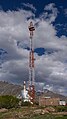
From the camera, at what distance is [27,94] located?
18238 cm

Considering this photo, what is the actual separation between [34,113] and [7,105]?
43.1 metres

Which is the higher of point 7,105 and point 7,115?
point 7,105

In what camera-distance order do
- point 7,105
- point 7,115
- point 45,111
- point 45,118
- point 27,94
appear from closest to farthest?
point 45,118 → point 7,115 → point 45,111 → point 7,105 → point 27,94

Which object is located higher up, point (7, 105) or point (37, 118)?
point (7, 105)

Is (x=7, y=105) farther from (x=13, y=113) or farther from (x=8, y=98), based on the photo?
(x=13, y=113)

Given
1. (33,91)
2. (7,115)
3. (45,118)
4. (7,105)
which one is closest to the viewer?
(45,118)

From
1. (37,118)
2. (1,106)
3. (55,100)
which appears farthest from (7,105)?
(37,118)

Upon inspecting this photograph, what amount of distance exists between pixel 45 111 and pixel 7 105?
3879cm

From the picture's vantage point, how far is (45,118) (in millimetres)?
96062

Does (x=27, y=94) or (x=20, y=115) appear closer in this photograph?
(x=20, y=115)

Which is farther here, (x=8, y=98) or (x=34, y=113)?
(x=8, y=98)

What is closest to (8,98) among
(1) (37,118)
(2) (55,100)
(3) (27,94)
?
(3) (27,94)

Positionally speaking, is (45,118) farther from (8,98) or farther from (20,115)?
(8,98)

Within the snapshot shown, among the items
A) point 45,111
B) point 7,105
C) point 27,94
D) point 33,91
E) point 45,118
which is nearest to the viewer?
point 45,118
